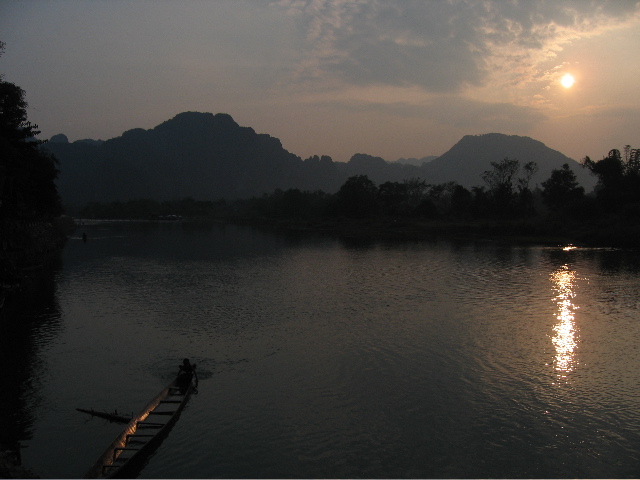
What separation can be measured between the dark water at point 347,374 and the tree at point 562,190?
63.2 metres

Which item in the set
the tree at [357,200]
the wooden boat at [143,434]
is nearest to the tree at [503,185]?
the tree at [357,200]

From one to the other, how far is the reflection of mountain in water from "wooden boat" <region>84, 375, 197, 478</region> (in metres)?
3.89

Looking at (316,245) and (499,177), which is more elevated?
(499,177)

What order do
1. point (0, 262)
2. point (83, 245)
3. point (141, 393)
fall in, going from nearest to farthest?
point (141, 393), point (0, 262), point (83, 245)

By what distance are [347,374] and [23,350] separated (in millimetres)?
16597

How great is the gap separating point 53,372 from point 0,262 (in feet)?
41.2

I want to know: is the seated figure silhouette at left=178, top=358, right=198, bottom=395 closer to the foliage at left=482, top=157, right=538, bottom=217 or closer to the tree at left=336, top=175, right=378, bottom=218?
the foliage at left=482, top=157, right=538, bottom=217

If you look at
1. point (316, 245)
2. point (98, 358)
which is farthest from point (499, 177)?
point (98, 358)

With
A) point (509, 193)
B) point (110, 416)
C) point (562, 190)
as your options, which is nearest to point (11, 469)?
point (110, 416)

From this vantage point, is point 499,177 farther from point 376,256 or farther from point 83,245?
point 83,245

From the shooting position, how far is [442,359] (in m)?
23.6

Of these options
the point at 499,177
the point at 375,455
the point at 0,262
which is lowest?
the point at 375,455

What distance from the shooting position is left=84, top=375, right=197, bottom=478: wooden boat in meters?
13.2

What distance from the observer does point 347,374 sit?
21.7 m
